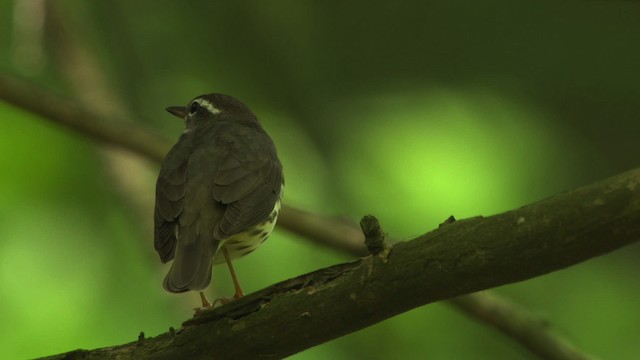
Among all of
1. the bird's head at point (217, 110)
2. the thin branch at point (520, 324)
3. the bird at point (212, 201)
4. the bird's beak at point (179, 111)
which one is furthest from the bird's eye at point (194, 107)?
the thin branch at point (520, 324)

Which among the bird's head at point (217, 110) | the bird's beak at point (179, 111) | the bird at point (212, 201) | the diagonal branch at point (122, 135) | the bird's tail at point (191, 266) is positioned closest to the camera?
the bird's tail at point (191, 266)

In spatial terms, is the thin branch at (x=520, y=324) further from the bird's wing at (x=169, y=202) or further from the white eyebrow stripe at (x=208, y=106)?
the white eyebrow stripe at (x=208, y=106)

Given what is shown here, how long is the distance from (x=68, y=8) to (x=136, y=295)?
2.05 meters

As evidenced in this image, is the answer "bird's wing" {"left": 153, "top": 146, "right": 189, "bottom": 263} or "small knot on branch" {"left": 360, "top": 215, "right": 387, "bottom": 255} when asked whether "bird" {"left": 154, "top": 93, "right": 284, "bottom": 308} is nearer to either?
"bird's wing" {"left": 153, "top": 146, "right": 189, "bottom": 263}

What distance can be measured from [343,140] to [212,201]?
192 centimetres

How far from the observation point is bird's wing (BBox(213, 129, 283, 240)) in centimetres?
502

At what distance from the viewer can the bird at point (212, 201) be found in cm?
489

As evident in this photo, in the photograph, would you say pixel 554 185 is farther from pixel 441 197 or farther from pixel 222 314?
pixel 222 314

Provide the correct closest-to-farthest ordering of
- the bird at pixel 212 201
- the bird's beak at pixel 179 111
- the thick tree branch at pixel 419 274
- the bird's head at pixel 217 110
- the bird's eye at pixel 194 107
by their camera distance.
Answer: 1. the thick tree branch at pixel 419 274
2. the bird at pixel 212 201
3. the bird's head at pixel 217 110
4. the bird's eye at pixel 194 107
5. the bird's beak at pixel 179 111

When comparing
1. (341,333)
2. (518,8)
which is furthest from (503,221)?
(518,8)

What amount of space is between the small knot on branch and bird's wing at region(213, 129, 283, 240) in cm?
116

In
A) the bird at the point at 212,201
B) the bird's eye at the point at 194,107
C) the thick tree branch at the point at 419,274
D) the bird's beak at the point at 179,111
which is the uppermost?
the bird's beak at the point at 179,111

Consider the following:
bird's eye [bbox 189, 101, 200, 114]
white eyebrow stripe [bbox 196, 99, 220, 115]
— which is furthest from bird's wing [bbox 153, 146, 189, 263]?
bird's eye [bbox 189, 101, 200, 114]

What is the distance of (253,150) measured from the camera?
5535 mm
